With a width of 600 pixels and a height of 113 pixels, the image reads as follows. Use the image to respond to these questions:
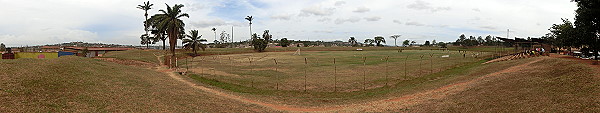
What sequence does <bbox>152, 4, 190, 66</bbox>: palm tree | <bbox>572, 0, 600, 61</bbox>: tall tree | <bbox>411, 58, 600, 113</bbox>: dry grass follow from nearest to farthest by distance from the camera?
<bbox>411, 58, 600, 113</bbox>: dry grass < <bbox>572, 0, 600, 61</bbox>: tall tree < <bbox>152, 4, 190, 66</bbox>: palm tree

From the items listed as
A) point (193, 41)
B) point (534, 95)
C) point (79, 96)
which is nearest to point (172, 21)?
point (193, 41)

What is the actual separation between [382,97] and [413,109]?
4.65 metres

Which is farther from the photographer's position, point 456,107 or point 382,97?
point 382,97

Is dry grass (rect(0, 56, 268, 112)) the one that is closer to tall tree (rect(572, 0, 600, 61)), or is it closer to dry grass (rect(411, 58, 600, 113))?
dry grass (rect(411, 58, 600, 113))

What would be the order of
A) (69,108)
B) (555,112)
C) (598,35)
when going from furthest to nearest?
(598,35), (69,108), (555,112)

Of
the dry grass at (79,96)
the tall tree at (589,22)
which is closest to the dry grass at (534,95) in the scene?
the tall tree at (589,22)

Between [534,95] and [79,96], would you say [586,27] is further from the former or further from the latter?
[79,96]

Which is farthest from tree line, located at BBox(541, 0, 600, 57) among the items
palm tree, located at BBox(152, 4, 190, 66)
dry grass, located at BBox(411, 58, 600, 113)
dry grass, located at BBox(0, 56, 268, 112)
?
palm tree, located at BBox(152, 4, 190, 66)

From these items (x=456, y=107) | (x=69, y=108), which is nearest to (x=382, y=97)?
(x=456, y=107)

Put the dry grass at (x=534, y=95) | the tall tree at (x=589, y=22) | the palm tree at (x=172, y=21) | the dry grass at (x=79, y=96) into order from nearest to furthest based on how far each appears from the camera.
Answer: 1. the dry grass at (x=534, y=95)
2. the dry grass at (x=79, y=96)
3. the tall tree at (x=589, y=22)
4. the palm tree at (x=172, y=21)

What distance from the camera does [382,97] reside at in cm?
1873

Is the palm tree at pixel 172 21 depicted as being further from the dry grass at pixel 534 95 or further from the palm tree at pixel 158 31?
the dry grass at pixel 534 95

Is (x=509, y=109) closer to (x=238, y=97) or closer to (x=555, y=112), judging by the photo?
(x=555, y=112)

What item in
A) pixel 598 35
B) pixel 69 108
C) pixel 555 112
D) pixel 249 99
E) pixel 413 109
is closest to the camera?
pixel 555 112
